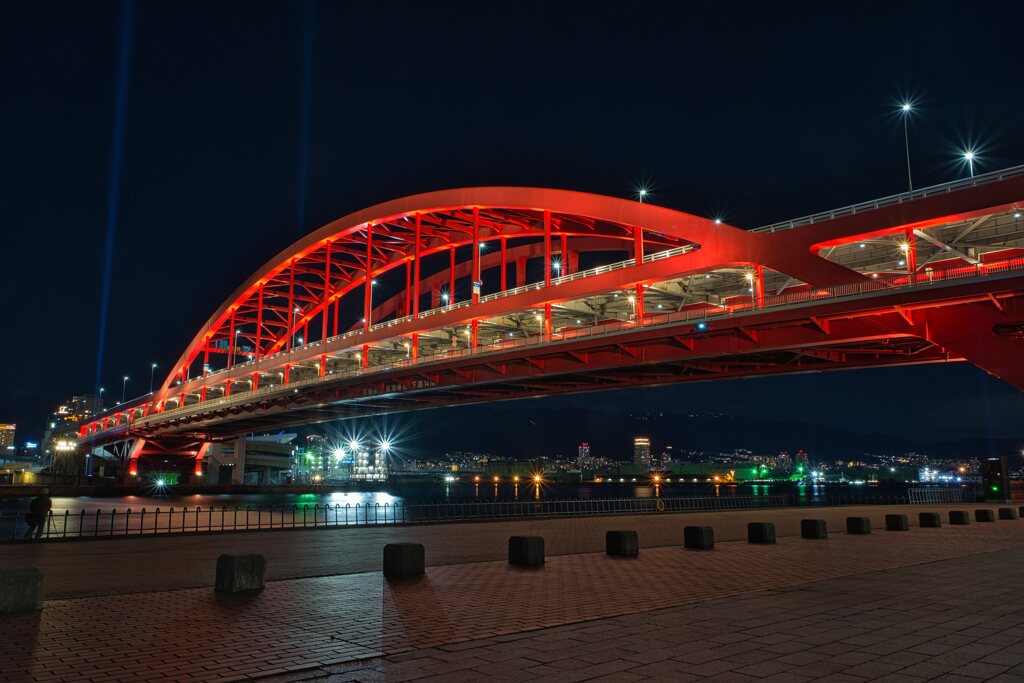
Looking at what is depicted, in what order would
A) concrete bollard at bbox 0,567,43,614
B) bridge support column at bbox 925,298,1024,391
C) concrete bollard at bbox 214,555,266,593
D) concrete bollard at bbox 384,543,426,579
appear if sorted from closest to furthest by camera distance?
concrete bollard at bbox 0,567,43,614, concrete bollard at bbox 214,555,266,593, concrete bollard at bbox 384,543,426,579, bridge support column at bbox 925,298,1024,391

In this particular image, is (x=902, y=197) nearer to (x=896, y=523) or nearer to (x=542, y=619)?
(x=896, y=523)

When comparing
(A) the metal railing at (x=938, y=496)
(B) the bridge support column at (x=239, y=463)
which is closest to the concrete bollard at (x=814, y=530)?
(A) the metal railing at (x=938, y=496)

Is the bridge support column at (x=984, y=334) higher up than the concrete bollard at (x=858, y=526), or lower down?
higher up

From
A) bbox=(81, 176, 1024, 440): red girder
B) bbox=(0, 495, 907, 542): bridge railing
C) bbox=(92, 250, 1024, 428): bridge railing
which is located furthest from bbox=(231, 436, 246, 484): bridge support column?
bbox=(92, 250, 1024, 428): bridge railing

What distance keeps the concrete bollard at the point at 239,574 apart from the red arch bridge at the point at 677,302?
2776cm

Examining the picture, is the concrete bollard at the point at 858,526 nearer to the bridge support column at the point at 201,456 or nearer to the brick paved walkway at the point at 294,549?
the brick paved walkway at the point at 294,549

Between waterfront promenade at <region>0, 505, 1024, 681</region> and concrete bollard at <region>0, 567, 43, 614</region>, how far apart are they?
Answer: 34 centimetres

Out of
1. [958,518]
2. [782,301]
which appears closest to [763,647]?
[958,518]

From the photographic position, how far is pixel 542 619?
32.1ft

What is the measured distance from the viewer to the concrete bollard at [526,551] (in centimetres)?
1562

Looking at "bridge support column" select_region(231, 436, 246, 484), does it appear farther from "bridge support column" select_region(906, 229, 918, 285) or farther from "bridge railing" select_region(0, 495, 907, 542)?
"bridge support column" select_region(906, 229, 918, 285)

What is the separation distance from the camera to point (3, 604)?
1033 centimetres

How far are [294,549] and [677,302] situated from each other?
109ft

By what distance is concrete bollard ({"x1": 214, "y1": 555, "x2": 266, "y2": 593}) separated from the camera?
40.1 feet
